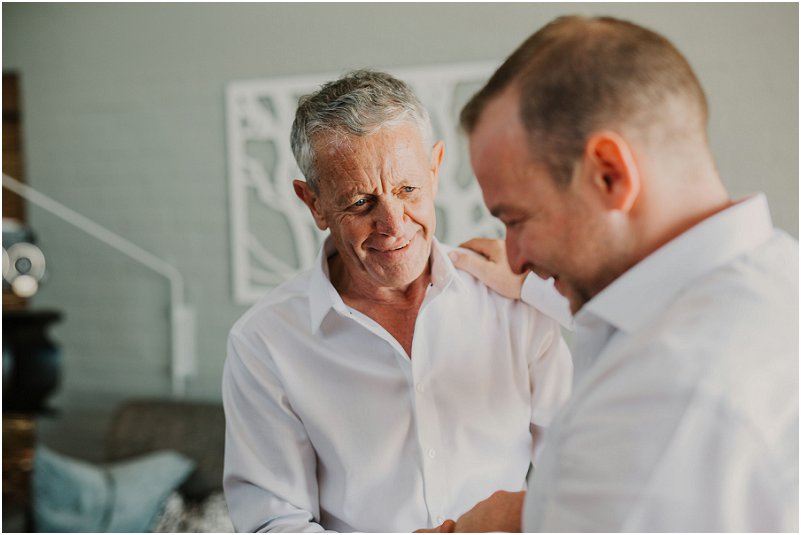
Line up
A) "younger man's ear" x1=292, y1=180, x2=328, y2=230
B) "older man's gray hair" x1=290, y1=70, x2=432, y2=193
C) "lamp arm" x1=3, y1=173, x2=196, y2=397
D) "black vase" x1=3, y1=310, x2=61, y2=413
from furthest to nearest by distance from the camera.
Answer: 1. "lamp arm" x1=3, y1=173, x2=196, y2=397
2. "black vase" x1=3, y1=310, x2=61, y2=413
3. "younger man's ear" x1=292, y1=180, x2=328, y2=230
4. "older man's gray hair" x1=290, y1=70, x2=432, y2=193

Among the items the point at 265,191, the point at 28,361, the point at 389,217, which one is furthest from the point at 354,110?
the point at 28,361

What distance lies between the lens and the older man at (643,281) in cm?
64

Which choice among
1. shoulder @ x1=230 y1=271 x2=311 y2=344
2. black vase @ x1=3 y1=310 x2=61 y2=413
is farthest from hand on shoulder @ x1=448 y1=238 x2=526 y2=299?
black vase @ x1=3 y1=310 x2=61 y2=413

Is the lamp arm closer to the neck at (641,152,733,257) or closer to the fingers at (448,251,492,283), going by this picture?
the fingers at (448,251,492,283)

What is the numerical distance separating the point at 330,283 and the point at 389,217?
0.57 feet

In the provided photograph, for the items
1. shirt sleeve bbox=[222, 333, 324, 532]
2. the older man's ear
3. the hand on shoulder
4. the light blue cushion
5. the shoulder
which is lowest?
the light blue cushion

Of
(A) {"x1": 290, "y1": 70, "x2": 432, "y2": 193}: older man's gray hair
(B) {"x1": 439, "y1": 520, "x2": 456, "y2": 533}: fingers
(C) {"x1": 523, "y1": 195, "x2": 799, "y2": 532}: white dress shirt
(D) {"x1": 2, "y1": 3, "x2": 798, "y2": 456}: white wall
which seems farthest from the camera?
(D) {"x1": 2, "y1": 3, "x2": 798, "y2": 456}: white wall

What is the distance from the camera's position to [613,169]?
707mm

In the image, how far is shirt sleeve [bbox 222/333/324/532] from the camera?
1.15m

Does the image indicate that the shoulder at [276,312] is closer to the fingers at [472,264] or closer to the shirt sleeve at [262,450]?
the shirt sleeve at [262,450]

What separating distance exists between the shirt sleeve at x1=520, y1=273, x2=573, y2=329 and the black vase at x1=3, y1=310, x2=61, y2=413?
2.40 m

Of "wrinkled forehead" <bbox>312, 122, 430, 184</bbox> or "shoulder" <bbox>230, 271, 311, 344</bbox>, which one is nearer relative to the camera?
"wrinkled forehead" <bbox>312, 122, 430, 184</bbox>

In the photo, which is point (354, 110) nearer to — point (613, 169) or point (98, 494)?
point (613, 169)

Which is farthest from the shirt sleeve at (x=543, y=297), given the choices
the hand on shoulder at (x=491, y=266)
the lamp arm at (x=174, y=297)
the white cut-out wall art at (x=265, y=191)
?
the lamp arm at (x=174, y=297)
